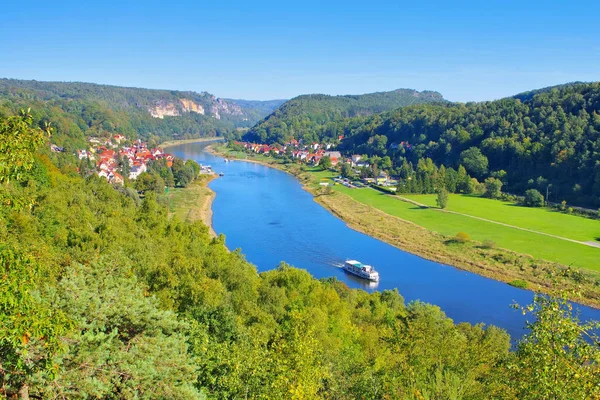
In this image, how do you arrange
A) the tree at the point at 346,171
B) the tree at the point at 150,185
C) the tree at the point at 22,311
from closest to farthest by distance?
the tree at the point at 22,311 < the tree at the point at 150,185 < the tree at the point at 346,171

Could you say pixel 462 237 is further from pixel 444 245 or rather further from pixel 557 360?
pixel 557 360

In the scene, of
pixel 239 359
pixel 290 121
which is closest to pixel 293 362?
pixel 239 359

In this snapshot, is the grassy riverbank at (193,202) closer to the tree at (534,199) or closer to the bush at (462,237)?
the bush at (462,237)

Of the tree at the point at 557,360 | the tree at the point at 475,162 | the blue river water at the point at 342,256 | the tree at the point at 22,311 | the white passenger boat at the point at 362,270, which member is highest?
the tree at the point at 22,311

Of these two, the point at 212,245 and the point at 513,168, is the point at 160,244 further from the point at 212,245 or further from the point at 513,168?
the point at 513,168

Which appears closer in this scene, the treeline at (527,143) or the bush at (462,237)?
the bush at (462,237)

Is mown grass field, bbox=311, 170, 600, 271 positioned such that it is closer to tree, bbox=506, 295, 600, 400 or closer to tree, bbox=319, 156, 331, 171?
tree, bbox=506, 295, 600, 400

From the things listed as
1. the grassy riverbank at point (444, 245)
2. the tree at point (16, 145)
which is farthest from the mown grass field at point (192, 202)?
the tree at point (16, 145)
